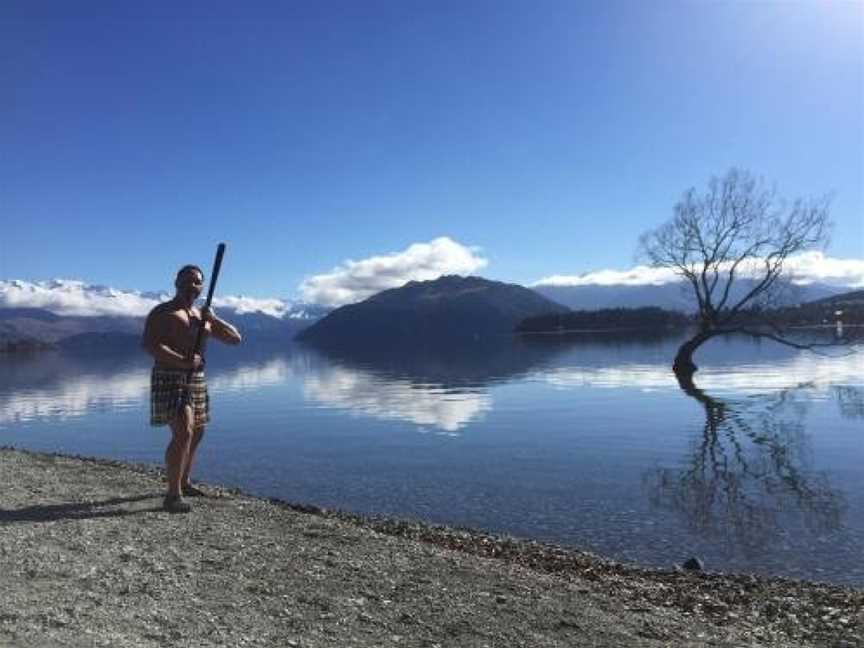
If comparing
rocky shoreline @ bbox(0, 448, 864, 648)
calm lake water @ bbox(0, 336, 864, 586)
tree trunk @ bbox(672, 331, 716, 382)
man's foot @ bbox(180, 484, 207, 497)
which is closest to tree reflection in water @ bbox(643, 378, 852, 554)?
calm lake water @ bbox(0, 336, 864, 586)

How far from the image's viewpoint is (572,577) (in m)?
11.9

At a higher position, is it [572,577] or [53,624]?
[53,624]

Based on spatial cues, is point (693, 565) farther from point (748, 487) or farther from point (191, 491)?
point (191, 491)

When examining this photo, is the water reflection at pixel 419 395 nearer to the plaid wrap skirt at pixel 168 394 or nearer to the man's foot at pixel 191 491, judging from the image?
the man's foot at pixel 191 491

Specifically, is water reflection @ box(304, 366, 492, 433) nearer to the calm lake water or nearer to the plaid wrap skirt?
the calm lake water

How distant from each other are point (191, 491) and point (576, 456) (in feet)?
46.8

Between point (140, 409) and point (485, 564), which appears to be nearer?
point (485, 564)

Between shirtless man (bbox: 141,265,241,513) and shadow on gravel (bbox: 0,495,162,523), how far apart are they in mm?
763

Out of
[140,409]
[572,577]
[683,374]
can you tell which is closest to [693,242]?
[683,374]

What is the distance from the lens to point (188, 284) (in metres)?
13.6

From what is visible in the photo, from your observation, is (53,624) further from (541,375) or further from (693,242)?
(693,242)

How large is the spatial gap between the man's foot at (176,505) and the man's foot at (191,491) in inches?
60.3

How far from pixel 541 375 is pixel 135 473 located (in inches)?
1931

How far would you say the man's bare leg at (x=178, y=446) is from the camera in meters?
13.4
